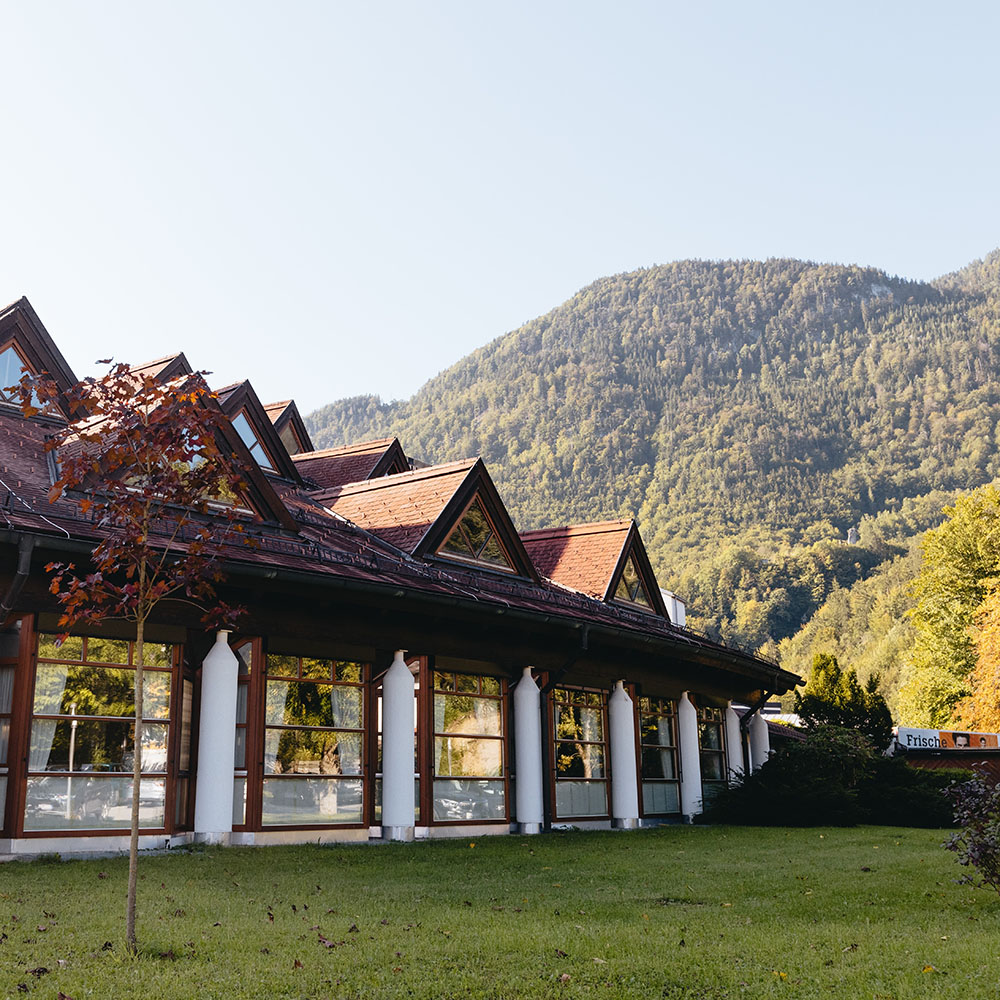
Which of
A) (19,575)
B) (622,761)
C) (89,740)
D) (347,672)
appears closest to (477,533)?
(622,761)

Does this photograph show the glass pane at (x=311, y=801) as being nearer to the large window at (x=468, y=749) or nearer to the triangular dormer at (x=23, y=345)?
the large window at (x=468, y=749)

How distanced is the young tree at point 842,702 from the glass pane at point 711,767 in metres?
11.3

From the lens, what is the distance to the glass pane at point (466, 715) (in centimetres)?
1755

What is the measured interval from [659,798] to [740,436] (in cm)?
13352

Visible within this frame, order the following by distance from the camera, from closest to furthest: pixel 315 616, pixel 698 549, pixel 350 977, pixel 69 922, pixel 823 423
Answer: pixel 350 977
pixel 69 922
pixel 315 616
pixel 698 549
pixel 823 423

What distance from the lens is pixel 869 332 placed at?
190875 mm

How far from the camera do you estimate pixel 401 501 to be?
838 inches

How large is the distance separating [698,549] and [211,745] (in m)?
114

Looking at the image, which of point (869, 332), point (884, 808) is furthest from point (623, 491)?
point (884, 808)

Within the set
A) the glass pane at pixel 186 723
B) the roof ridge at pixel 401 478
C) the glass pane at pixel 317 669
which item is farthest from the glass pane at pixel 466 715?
the roof ridge at pixel 401 478

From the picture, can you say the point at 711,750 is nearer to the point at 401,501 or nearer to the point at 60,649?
the point at 401,501

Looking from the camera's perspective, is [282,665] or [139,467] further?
[282,665]

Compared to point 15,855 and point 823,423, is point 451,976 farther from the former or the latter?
point 823,423

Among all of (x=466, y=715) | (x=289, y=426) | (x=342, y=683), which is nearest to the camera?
(x=342, y=683)
